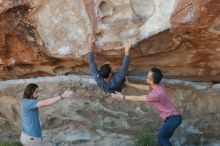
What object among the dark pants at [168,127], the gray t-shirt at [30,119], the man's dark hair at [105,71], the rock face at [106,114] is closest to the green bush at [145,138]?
the rock face at [106,114]

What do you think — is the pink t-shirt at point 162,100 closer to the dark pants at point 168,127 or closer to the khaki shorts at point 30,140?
the dark pants at point 168,127

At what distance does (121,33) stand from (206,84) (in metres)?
1.24

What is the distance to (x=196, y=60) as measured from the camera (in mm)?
6016

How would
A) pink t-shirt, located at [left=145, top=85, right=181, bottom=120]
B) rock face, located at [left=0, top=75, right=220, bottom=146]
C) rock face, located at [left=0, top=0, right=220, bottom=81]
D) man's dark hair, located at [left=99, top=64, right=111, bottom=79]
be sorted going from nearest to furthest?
rock face, located at [left=0, top=0, right=220, bottom=81], pink t-shirt, located at [left=145, top=85, right=181, bottom=120], man's dark hair, located at [left=99, top=64, right=111, bottom=79], rock face, located at [left=0, top=75, right=220, bottom=146]

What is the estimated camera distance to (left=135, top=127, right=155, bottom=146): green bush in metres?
6.62

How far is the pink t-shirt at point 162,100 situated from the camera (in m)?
5.63

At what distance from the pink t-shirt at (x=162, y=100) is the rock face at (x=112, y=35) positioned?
520 mm

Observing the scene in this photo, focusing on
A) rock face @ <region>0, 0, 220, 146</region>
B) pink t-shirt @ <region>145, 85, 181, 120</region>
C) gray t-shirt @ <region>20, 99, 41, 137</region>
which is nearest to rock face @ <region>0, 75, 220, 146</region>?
Result: rock face @ <region>0, 0, 220, 146</region>

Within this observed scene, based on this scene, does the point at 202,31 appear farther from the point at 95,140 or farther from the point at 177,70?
the point at 95,140

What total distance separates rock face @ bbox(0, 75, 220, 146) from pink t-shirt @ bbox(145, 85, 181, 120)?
669mm

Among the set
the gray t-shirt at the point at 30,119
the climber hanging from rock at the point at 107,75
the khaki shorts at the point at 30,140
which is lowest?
the khaki shorts at the point at 30,140

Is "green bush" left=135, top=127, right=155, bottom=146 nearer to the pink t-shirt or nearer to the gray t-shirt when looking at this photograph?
the pink t-shirt

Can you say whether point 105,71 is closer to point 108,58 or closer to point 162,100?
point 108,58

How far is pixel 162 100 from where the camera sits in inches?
224
